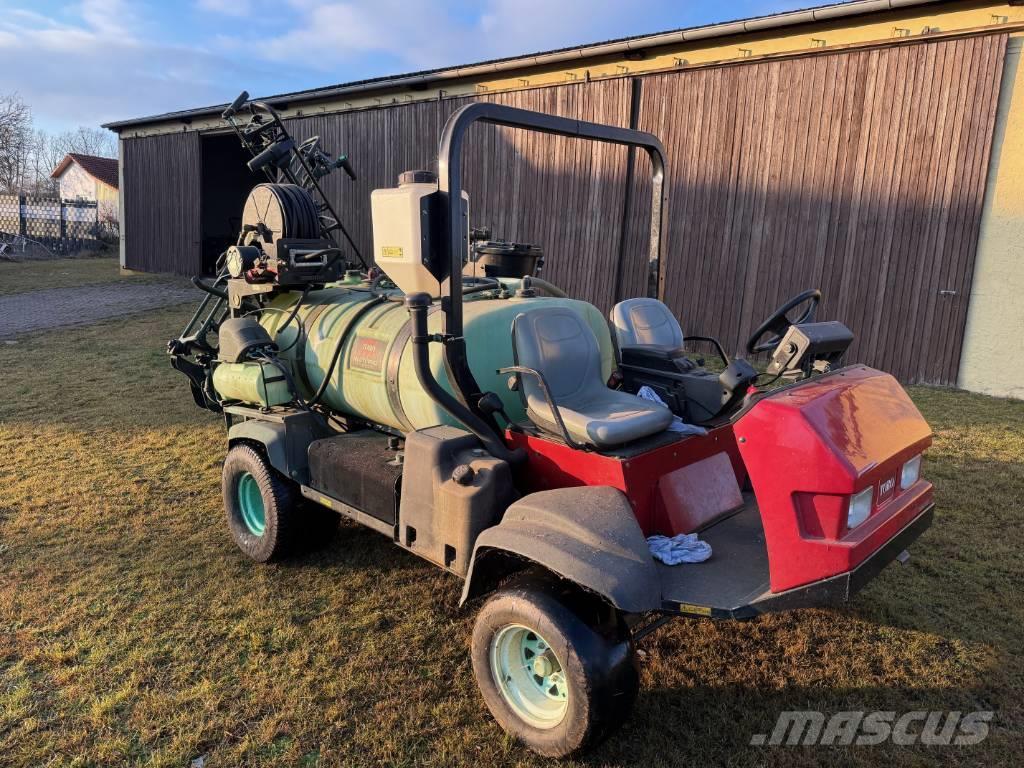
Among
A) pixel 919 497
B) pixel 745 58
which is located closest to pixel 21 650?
pixel 919 497

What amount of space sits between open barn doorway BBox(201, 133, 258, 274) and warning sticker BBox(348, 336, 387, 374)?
1729 cm

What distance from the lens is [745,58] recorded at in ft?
28.0

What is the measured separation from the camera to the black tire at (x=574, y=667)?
2322mm

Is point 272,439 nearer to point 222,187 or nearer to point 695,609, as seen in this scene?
point 695,609

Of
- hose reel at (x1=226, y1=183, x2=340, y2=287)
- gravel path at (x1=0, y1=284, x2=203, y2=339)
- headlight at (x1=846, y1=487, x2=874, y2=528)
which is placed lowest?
gravel path at (x1=0, y1=284, x2=203, y2=339)

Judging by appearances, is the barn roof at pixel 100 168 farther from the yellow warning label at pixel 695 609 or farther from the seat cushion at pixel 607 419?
the yellow warning label at pixel 695 609

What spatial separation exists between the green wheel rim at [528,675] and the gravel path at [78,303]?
35.1 feet

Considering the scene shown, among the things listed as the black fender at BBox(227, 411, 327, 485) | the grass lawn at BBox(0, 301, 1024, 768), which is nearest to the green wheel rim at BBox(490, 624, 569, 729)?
the grass lawn at BBox(0, 301, 1024, 768)

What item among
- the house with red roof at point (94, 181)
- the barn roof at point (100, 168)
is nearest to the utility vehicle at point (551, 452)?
the house with red roof at point (94, 181)

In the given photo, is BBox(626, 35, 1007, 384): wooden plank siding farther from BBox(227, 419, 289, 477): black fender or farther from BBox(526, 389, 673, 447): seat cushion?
BBox(227, 419, 289, 477): black fender

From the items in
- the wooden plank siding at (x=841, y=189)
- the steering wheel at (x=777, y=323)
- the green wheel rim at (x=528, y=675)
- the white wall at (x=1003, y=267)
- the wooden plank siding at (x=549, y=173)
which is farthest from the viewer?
the wooden plank siding at (x=549, y=173)

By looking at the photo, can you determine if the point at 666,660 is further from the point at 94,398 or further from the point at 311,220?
the point at 94,398

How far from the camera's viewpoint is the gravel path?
11.5m

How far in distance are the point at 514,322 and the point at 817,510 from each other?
1.46 m
